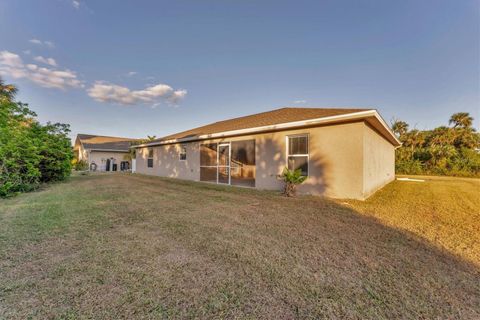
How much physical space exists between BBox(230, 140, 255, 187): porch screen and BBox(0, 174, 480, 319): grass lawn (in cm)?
656

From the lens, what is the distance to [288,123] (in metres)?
7.79

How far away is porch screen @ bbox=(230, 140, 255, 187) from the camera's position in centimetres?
1139

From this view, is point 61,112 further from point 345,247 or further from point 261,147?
point 345,247

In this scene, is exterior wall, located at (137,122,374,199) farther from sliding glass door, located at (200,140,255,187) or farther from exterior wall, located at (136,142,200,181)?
exterior wall, located at (136,142,200,181)

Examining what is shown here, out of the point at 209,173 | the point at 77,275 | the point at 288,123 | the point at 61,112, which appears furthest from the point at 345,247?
the point at 61,112

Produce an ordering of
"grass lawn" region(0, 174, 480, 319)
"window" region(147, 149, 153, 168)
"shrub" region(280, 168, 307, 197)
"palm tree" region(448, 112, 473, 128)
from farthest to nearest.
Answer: "palm tree" region(448, 112, 473, 128), "window" region(147, 149, 153, 168), "shrub" region(280, 168, 307, 197), "grass lawn" region(0, 174, 480, 319)

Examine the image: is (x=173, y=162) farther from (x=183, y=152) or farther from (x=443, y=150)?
(x=443, y=150)

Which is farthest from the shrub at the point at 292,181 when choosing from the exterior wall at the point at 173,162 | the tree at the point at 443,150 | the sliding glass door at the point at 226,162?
the tree at the point at 443,150

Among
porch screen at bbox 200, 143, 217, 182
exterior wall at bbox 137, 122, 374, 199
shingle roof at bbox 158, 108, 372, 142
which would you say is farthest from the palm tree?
porch screen at bbox 200, 143, 217, 182

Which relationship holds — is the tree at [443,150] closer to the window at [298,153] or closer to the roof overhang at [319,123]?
the roof overhang at [319,123]

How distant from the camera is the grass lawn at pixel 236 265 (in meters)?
1.84

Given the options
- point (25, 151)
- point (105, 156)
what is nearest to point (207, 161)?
point (25, 151)

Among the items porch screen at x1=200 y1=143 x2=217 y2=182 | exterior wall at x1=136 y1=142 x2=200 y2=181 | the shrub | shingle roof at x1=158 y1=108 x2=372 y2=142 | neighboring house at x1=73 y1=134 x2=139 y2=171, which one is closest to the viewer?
the shrub

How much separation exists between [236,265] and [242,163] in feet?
35.1
